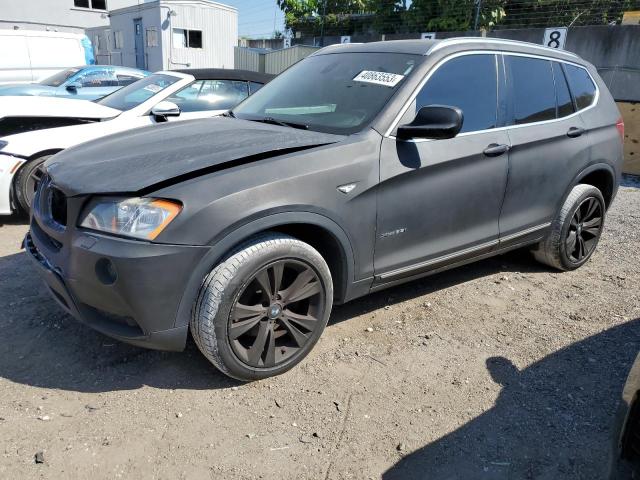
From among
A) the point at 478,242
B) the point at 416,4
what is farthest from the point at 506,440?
the point at 416,4

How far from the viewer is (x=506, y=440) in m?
2.50

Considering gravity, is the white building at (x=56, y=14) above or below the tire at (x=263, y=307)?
above

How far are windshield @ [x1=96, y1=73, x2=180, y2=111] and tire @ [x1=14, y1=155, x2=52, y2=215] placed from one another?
1206 mm

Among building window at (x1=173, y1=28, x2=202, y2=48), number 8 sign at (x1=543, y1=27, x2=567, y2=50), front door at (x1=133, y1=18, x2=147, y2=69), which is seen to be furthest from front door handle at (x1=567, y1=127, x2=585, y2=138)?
front door at (x1=133, y1=18, x2=147, y2=69)

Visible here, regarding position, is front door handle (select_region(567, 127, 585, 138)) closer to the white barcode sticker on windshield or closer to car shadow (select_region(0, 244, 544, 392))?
the white barcode sticker on windshield

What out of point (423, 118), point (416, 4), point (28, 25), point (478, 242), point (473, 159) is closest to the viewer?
point (423, 118)

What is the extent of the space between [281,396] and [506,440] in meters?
1.10

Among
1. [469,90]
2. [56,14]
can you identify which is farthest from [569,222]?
[56,14]

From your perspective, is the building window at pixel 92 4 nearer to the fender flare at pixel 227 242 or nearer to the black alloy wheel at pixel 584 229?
the black alloy wheel at pixel 584 229

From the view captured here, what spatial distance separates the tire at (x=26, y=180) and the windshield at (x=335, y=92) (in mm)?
2318

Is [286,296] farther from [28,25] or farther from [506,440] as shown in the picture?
[28,25]

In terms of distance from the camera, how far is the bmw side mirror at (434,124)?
2936 mm

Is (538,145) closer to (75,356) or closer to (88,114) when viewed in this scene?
(75,356)

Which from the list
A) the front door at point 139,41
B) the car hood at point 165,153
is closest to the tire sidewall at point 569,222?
the car hood at point 165,153
